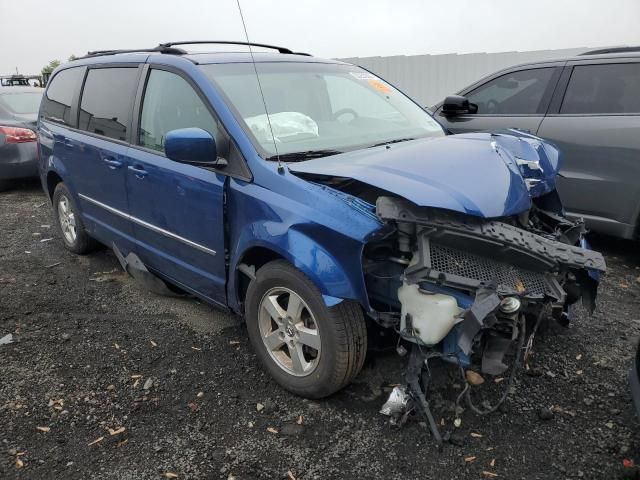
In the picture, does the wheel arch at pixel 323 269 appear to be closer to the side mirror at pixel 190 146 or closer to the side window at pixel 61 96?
the side mirror at pixel 190 146

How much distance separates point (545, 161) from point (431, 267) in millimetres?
1268

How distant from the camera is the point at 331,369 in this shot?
8.57 ft

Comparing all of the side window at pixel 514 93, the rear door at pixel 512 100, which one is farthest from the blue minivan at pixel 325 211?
the side window at pixel 514 93

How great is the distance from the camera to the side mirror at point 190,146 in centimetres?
278

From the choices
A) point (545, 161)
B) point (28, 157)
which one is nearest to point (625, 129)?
point (545, 161)

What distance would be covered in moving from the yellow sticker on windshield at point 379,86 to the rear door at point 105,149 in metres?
1.65

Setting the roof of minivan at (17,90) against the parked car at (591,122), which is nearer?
the parked car at (591,122)

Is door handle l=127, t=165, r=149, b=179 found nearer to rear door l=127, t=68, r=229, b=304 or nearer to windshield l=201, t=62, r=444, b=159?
rear door l=127, t=68, r=229, b=304

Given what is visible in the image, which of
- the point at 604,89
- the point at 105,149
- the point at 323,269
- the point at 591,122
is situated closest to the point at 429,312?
the point at 323,269

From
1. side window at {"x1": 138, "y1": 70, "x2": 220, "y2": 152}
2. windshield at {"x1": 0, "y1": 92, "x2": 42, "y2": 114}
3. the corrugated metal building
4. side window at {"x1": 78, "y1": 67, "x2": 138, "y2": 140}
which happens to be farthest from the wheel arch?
the corrugated metal building

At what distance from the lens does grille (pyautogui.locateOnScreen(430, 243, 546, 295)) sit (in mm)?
2357

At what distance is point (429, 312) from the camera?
2.30 meters

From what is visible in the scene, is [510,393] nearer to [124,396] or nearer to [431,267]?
[431,267]

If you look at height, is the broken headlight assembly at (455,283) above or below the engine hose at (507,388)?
above
